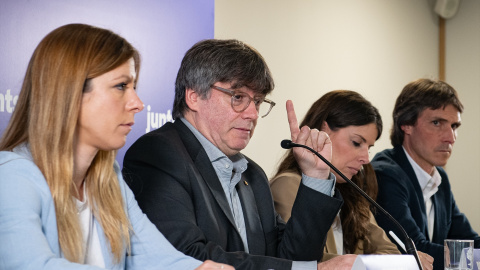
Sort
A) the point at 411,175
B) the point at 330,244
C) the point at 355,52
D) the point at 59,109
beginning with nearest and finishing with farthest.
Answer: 1. the point at 59,109
2. the point at 330,244
3. the point at 411,175
4. the point at 355,52

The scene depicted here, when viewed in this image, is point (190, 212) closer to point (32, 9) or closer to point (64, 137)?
point (64, 137)

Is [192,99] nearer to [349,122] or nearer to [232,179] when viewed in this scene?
[232,179]

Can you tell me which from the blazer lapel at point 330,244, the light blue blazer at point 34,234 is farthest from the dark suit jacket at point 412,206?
the light blue blazer at point 34,234

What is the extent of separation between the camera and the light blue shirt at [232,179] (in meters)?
2.28

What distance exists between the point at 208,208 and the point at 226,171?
221 mm

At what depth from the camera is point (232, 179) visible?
2.35 meters

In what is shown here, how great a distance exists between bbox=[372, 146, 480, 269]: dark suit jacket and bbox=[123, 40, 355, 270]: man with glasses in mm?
977

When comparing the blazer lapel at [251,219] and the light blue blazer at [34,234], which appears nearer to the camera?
the light blue blazer at [34,234]

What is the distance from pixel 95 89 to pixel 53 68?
117 millimetres

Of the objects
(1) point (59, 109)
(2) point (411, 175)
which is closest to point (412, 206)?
(2) point (411, 175)

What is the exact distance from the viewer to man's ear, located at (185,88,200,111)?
2.34 meters

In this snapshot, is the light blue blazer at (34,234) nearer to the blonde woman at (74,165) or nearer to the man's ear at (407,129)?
the blonde woman at (74,165)

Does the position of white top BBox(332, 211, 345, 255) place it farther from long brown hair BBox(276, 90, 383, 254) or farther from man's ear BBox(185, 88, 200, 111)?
man's ear BBox(185, 88, 200, 111)

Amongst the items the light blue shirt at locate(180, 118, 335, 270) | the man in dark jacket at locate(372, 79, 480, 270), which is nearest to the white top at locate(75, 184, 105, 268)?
the light blue shirt at locate(180, 118, 335, 270)
